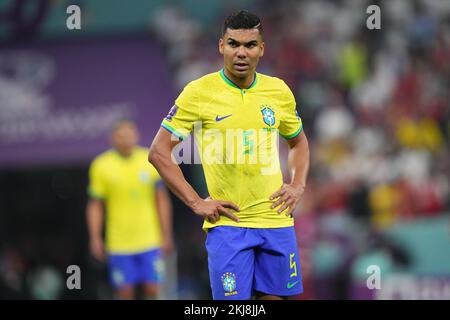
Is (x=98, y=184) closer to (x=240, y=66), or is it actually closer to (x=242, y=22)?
(x=240, y=66)

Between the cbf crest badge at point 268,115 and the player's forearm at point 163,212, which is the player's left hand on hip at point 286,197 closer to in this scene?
the cbf crest badge at point 268,115

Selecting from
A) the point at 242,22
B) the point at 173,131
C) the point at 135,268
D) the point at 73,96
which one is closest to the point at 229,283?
the point at 173,131

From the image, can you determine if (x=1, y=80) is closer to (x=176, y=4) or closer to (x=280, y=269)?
(x=176, y=4)

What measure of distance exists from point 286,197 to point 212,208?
59 centimetres

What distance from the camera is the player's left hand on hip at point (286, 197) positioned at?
6945 mm

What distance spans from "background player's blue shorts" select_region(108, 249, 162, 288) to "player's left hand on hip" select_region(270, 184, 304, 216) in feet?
15.4

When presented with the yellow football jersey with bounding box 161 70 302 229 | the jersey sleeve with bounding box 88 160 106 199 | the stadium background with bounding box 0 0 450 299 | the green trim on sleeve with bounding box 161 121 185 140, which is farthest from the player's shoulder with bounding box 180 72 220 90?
the stadium background with bounding box 0 0 450 299

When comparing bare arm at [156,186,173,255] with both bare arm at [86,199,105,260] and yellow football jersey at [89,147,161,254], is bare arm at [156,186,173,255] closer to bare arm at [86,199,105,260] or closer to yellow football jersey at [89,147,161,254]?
yellow football jersey at [89,147,161,254]

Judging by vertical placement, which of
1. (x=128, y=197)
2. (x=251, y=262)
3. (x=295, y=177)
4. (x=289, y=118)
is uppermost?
(x=289, y=118)

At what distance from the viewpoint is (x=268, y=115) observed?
6957 millimetres

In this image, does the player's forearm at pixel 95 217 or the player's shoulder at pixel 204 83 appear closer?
the player's shoulder at pixel 204 83

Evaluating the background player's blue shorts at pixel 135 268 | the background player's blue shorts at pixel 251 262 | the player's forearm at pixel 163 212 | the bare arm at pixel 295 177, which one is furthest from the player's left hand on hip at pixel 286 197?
the background player's blue shorts at pixel 135 268

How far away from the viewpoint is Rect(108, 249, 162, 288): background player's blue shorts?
451 inches

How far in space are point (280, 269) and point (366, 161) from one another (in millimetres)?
9083
